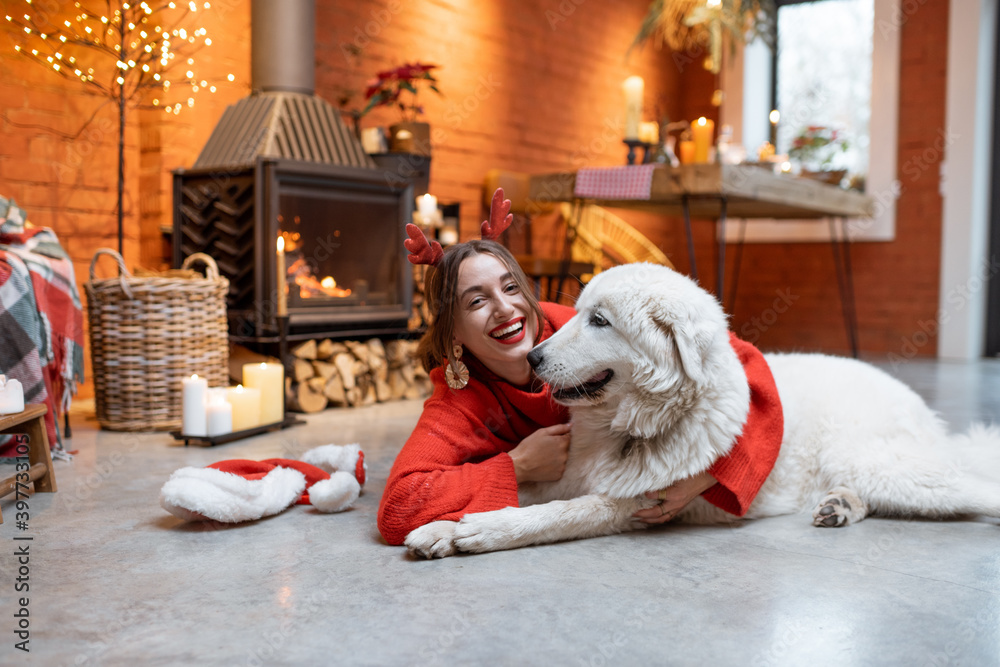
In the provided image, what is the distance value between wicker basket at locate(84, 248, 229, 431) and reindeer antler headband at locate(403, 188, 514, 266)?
153 cm

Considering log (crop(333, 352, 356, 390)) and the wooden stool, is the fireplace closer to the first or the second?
log (crop(333, 352, 356, 390))

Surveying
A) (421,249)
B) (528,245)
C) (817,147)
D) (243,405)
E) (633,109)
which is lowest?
(243,405)

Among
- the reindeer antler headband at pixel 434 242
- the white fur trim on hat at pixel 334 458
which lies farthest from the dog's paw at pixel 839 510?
the white fur trim on hat at pixel 334 458

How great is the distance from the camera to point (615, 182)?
4285 mm

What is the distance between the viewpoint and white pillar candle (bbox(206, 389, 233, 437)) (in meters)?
2.90

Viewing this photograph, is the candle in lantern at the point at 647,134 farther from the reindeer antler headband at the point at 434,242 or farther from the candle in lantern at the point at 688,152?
the reindeer antler headband at the point at 434,242

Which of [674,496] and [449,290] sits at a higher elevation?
[449,290]

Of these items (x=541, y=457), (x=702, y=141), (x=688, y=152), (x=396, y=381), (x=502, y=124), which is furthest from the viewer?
(x=502, y=124)

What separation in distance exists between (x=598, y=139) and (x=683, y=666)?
6.03 meters

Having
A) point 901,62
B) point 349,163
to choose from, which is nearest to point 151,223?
point 349,163

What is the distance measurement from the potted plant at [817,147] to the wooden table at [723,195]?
941 mm

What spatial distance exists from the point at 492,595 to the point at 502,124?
15.8 feet

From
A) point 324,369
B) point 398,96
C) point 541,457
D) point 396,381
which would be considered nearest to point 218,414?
point 324,369

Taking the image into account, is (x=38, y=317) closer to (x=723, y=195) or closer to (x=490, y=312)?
(x=490, y=312)
